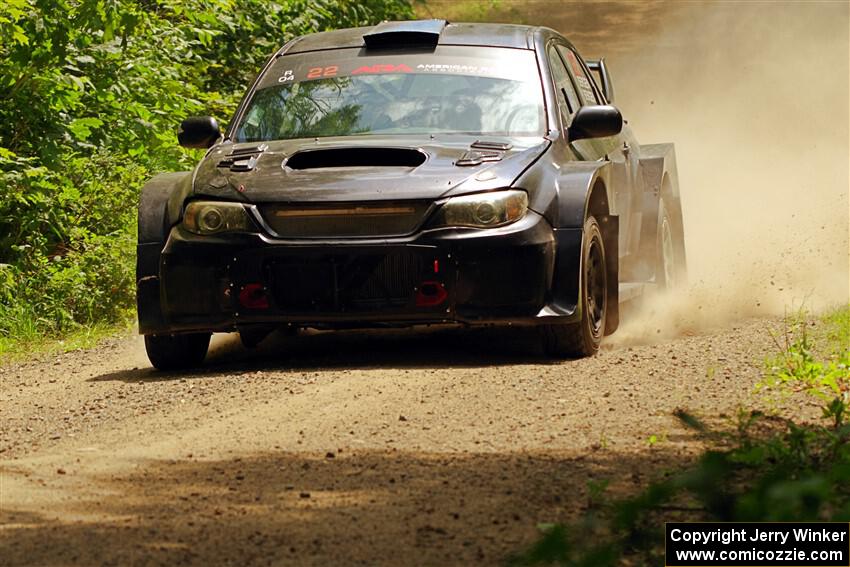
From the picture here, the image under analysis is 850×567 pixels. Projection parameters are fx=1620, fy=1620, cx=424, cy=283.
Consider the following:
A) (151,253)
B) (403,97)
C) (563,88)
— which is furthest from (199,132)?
(563,88)

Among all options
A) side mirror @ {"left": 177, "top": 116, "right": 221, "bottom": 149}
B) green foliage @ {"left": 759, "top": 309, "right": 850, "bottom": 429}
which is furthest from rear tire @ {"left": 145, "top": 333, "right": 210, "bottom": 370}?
green foliage @ {"left": 759, "top": 309, "right": 850, "bottom": 429}

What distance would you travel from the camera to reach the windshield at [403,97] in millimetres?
9336

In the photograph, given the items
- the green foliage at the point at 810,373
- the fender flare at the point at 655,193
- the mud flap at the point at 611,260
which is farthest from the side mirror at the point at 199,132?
the green foliage at the point at 810,373

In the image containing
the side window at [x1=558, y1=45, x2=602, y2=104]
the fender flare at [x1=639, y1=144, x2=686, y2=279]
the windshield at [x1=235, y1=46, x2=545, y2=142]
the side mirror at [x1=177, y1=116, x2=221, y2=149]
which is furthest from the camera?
the fender flare at [x1=639, y1=144, x2=686, y2=279]

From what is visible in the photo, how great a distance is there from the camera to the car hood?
8.34 meters

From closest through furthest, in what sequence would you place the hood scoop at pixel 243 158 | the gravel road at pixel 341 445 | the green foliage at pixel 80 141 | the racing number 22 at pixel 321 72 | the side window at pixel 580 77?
the gravel road at pixel 341 445 → the hood scoop at pixel 243 158 → the racing number 22 at pixel 321 72 → the side window at pixel 580 77 → the green foliage at pixel 80 141

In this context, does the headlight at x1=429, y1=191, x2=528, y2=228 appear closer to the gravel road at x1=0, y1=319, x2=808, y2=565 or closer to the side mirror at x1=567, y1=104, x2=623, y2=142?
the gravel road at x1=0, y1=319, x2=808, y2=565

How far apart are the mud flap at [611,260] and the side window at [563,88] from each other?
69 centimetres

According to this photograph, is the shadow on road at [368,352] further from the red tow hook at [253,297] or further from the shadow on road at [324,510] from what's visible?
the shadow on road at [324,510]

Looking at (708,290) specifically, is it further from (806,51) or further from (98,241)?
(806,51)

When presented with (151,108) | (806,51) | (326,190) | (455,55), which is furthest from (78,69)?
(806,51)

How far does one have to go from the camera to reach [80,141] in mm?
13180

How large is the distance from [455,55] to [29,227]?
424 centimetres

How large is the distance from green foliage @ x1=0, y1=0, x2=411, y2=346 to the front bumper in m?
3.56
